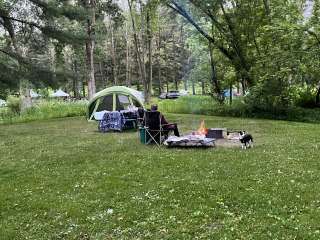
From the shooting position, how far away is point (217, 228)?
189 inches

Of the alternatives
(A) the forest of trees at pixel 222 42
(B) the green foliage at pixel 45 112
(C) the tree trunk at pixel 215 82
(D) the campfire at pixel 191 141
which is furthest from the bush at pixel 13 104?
(D) the campfire at pixel 191 141

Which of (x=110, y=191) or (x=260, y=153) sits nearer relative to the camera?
(x=110, y=191)

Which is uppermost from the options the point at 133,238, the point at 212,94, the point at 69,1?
the point at 69,1

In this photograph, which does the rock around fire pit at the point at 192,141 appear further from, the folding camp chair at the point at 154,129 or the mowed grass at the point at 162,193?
the folding camp chair at the point at 154,129

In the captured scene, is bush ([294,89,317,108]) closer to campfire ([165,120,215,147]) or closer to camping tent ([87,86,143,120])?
camping tent ([87,86,143,120])

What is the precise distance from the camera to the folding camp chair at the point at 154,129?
10688 millimetres

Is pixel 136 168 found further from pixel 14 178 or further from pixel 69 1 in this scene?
pixel 69 1

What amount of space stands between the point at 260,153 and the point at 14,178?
4.79 meters

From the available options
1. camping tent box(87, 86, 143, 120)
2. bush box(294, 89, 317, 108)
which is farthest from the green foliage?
bush box(294, 89, 317, 108)

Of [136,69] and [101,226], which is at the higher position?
[136,69]

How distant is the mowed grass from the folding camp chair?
730 mm

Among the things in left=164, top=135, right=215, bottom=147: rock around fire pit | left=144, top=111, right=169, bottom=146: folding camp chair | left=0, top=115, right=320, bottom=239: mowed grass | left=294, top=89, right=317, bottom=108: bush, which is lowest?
left=0, top=115, right=320, bottom=239: mowed grass

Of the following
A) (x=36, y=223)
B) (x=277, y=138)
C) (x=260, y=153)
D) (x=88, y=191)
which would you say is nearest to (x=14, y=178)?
(x=88, y=191)

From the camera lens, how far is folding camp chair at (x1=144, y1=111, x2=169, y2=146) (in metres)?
10.7
